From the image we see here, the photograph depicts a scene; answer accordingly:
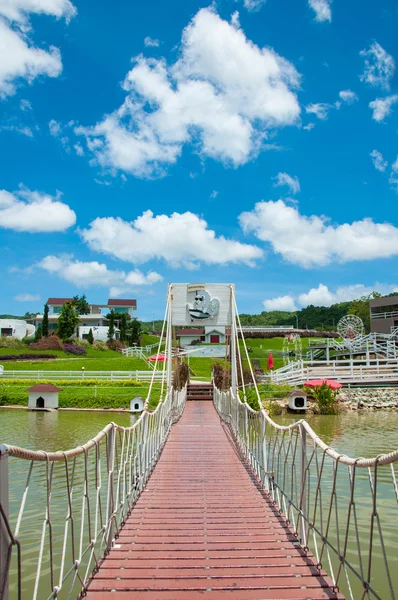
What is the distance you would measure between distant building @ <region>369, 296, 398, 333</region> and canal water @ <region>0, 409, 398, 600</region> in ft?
78.1

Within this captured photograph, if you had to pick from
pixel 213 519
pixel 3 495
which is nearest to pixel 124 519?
pixel 213 519

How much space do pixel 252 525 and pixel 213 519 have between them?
1.33 feet

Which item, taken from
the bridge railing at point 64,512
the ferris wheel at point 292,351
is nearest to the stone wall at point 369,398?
the ferris wheel at point 292,351

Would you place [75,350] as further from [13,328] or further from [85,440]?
[85,440]

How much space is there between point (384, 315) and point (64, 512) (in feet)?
139

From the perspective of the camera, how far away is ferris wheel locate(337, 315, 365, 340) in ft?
106

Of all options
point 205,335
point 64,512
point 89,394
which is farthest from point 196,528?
point 205,335

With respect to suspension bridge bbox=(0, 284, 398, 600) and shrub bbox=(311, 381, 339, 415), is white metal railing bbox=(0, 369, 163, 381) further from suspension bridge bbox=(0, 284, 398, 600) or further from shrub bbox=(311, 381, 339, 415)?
suspension bridge bbox=(0, 284, 398, 600)

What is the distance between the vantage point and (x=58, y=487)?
793cm

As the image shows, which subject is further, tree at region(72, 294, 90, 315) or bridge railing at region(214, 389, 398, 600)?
tree at region(72, 294, 90, 315)

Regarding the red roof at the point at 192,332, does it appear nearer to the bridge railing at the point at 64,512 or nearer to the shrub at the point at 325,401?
the shrub at the point at 325,401

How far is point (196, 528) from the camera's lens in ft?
14.2

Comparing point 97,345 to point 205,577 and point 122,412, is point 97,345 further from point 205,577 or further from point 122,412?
point 205,577

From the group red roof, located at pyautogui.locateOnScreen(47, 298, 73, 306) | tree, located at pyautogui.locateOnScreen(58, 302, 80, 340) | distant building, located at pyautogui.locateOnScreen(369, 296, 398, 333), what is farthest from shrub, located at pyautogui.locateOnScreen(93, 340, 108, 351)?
distant building, located at pyautogui.locateOnScreen(369, 296, 398, 333)
